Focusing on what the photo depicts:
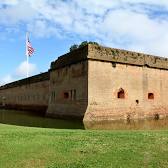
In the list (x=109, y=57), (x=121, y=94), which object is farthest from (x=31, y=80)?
(x=109, y=57)

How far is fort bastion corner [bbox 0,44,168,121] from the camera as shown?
17.9 metres

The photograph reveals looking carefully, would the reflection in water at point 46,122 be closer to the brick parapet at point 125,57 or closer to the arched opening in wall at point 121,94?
the arched opening in wall at point 121,94

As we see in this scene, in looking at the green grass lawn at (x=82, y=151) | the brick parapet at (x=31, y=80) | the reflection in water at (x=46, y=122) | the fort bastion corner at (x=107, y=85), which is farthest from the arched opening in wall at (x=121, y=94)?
the green grass lawn at (x=82, y=151)

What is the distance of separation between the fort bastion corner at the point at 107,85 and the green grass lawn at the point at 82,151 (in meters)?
8.55

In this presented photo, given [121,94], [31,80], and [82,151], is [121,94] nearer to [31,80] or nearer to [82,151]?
[82,151]

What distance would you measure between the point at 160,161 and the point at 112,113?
11.8m

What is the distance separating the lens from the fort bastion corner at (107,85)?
17922 millimetres

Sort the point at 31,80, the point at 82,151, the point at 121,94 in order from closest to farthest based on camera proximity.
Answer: the point at 82,151
the point at 121,94
the point at 31,80

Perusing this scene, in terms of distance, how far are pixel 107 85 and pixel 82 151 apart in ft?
38.0

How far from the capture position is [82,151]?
7113 mm

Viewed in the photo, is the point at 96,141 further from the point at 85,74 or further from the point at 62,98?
the point at 62,98

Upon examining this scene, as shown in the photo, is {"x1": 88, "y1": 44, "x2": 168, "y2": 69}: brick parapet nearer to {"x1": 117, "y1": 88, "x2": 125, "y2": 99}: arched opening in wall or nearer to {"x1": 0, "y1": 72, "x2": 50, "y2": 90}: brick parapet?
{"x1": 117, "y1": 88, "x2": 125, "y2": 99}: arched opening in wall

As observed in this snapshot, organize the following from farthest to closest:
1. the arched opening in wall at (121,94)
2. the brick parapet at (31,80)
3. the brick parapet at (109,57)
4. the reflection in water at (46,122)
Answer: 1. the brick parapet at (31,80)
2. the arched opening in wall at (121,94)
3. the brick parapet at (109,57)
4. the reflection in water at (46,122)

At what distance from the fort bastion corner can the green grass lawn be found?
28.1 ft
